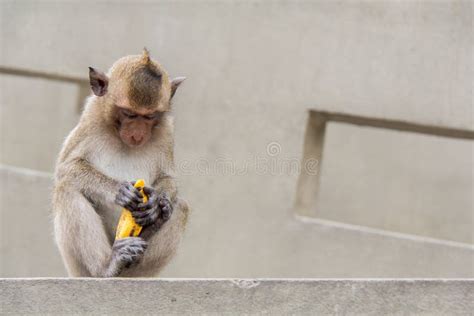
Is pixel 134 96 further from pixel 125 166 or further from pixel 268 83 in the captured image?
pixel 268 83

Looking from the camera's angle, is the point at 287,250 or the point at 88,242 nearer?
the point at 88,242

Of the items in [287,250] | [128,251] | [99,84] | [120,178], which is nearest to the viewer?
[128,251]

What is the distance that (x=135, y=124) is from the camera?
188 inches

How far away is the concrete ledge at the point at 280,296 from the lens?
140 inches

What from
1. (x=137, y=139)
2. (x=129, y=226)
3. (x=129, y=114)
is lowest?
(x=129, y=226)

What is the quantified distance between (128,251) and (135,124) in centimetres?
76

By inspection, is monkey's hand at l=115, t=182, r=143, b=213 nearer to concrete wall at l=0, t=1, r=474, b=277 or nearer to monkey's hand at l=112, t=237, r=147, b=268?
monkey's hand at l=112, t=237, r=147, b=268

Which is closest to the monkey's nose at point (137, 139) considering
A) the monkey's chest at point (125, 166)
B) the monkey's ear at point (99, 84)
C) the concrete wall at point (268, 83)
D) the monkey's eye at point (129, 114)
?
the monkey's eye at point (129, 114)

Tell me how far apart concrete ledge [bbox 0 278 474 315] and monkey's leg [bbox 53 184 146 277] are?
84 centimetres

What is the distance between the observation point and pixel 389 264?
698 cm

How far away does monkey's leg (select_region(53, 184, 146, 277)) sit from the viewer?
442cm

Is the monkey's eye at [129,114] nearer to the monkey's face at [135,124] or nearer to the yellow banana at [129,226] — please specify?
the monkey's face at [135,124]

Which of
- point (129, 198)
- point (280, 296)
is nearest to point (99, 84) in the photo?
point (129, 198)

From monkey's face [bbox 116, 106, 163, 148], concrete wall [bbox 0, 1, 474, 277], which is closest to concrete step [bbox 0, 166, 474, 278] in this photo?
concrete wall [bbox 0, 1, 474, 277]
